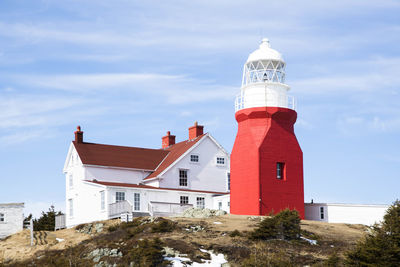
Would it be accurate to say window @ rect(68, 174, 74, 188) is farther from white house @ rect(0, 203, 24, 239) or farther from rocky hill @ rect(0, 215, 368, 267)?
rocky hill @ rect(0, 215, 368, 267)

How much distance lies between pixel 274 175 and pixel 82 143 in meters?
17.5

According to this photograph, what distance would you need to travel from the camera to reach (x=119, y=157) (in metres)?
50.7

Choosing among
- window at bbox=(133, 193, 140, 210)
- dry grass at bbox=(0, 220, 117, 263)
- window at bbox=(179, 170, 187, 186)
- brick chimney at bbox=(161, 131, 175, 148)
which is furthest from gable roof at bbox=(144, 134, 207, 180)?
dry grass at bbox=(0, 220, 117, 263)

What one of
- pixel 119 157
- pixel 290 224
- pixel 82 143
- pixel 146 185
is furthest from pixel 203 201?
pixel 290 224

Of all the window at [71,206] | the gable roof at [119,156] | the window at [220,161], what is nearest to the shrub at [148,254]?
the gable roof at [119,156]

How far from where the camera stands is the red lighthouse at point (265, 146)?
133 ft

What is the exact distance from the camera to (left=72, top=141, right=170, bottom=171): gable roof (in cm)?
4925

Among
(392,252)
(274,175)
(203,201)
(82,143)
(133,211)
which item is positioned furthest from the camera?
(82,143)

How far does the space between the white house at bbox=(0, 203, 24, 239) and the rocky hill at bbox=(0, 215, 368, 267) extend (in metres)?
7.33

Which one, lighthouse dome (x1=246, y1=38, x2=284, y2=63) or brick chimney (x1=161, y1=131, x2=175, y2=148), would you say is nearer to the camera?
lighthouse dome (x1=246, y1=38, x2=284, y2=63)

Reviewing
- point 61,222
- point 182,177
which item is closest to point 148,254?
point 182,177

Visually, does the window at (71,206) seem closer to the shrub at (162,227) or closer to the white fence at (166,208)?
the white fence at (166,208)

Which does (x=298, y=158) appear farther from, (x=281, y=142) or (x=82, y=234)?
(x=82, y=234)

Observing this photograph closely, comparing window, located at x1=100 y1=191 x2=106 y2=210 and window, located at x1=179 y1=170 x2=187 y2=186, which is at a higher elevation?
window, located at x1=179 y1=170 x2=187 y2=186
